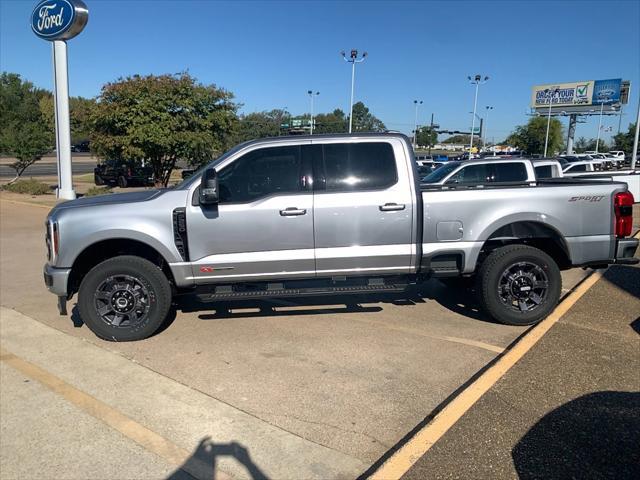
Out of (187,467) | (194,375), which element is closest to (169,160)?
(194,375)

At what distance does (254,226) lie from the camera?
5043mm

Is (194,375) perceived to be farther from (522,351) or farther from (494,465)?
(522,351)

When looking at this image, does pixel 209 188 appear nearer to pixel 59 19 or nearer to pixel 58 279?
pixel 58 279

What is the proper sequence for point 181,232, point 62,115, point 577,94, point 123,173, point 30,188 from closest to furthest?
point 181,232
point 62,115
point 30,188
point 123,173
point 577,94

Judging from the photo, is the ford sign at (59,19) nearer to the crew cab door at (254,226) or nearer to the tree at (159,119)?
the tree at (159,119)

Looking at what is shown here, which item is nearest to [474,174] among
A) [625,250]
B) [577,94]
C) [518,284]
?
[625,250]

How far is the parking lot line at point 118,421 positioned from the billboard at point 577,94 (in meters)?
→ 90.3

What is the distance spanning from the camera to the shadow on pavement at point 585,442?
116 inches

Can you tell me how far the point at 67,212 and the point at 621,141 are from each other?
372 ft

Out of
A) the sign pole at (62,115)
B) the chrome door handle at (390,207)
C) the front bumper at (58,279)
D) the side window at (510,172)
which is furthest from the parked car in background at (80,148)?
the chrome door handle at (390,207)

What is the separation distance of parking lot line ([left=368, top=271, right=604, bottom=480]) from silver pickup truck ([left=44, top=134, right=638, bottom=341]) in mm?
538

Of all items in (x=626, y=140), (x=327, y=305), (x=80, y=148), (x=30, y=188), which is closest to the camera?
(x=327, y=305)

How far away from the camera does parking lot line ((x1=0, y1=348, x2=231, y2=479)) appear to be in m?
3.12

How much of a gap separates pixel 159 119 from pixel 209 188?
14573mm
